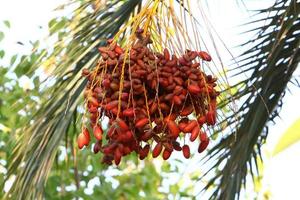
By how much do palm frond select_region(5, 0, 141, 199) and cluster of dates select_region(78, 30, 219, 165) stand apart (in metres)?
0.92

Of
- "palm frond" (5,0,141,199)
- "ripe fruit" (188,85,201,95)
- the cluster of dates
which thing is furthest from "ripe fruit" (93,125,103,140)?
"palm frond" (5,0,141,199)

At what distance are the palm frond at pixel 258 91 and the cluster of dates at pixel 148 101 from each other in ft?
3.20

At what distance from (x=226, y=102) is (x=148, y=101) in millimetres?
971

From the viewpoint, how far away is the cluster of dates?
154 cm

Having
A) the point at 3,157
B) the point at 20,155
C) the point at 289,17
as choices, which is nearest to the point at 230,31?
the point at 289,17

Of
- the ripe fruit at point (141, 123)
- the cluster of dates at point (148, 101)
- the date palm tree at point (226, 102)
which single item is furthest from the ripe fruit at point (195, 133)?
the date palm tree at point (226, 102)

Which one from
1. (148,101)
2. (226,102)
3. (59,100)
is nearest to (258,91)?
(226,102)

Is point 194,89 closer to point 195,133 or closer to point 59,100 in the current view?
point 195,133

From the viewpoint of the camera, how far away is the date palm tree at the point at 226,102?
2.61 m

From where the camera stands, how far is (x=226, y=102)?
8.26 feet

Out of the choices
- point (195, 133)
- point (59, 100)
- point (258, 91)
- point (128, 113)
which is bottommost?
point (258, 91)

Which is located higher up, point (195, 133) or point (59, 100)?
point (195, 133)

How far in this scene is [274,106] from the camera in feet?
9.08

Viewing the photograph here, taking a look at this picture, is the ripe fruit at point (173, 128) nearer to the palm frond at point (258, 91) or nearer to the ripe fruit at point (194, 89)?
the ripe fruit at point (194, 89)
